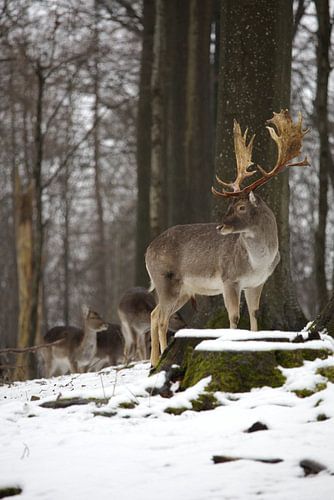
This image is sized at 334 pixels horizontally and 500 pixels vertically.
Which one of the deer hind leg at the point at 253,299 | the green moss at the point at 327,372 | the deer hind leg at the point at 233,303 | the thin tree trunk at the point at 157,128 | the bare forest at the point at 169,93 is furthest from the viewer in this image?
the thin tree trunk at the point at 157,128

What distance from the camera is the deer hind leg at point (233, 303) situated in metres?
8.59

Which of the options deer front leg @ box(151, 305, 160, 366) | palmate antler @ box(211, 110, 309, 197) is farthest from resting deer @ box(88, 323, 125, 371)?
palmate antler @ box(211, 110, 309, 197)

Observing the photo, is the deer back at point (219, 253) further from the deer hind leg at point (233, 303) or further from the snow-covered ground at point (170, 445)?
the snow-covered ground at point (170, 445)

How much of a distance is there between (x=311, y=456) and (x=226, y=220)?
4.39 m

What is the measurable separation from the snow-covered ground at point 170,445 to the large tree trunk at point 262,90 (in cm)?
357

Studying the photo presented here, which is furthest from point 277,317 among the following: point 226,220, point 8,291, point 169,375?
point 8,291

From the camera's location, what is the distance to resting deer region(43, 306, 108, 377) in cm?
1483

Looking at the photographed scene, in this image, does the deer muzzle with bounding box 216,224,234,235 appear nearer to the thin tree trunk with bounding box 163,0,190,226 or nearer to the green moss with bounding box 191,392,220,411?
the green moss with bounding box 191,392,220,411

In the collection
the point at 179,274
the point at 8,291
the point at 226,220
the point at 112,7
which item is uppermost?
the point at 112,7

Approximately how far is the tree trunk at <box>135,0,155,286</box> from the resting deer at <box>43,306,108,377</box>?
1.48 m

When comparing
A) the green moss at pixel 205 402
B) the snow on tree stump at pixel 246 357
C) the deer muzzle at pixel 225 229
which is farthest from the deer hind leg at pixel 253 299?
the green moss at pixel 205 402

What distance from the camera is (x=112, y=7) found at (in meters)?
19.7

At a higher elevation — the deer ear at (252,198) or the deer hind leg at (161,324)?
the deer ear at (252,198)

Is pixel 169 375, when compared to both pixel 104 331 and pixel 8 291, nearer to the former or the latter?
pixel 104 331
